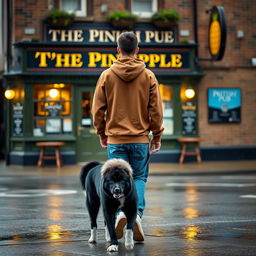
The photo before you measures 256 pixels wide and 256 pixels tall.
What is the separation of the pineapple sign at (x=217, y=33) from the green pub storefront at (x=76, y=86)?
76 cm

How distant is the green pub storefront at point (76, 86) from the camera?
77.5 ft

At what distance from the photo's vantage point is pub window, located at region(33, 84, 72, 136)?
23766 millimetres

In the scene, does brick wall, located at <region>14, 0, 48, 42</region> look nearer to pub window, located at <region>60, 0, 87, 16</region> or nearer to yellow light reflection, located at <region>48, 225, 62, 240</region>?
pub window, located at <region>60, 0, 87, 16</region>

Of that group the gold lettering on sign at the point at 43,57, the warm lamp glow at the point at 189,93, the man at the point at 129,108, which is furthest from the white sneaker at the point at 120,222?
the warm lamp glow at the point at 189,93

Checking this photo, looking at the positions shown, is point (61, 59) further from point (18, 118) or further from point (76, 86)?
point (18, 118)

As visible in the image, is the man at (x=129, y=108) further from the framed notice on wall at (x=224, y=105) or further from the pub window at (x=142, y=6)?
the framed notice on wall at (x=224, y=105)

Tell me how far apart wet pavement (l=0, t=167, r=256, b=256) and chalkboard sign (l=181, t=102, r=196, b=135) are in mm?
7818

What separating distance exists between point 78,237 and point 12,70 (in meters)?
16.7

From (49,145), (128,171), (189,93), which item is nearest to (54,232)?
(128,171)

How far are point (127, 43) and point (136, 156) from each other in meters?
1.07

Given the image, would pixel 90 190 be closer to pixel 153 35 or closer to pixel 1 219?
pixel 1 219

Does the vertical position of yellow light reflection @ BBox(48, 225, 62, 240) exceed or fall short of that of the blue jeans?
it falls short

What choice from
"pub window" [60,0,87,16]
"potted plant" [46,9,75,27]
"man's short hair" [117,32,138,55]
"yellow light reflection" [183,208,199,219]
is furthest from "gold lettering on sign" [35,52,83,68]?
"man's short hair" [117,32,138,55]

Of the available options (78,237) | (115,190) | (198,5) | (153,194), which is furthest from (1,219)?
(198,5)
